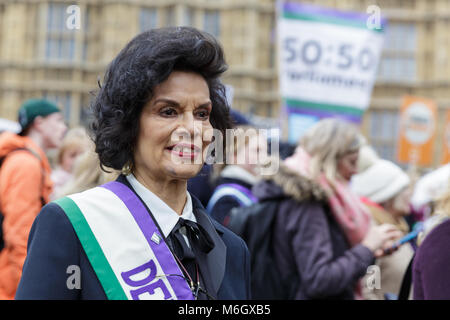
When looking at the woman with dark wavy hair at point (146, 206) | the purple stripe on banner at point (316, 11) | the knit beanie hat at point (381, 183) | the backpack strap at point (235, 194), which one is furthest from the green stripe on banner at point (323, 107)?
the woman with dark wavy hair at point (146, 206)

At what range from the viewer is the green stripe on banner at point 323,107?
618 cm

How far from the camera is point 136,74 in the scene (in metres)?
1.56

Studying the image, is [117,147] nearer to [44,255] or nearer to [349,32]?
[44,255]

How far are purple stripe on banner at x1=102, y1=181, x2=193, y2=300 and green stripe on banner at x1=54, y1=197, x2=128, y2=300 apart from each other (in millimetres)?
113

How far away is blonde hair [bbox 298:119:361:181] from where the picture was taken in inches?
130

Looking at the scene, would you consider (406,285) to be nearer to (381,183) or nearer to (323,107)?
(381,183)

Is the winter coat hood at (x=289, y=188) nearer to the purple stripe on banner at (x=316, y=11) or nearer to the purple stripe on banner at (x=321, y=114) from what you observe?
the purple stripe on banner at (x=321, y=114)

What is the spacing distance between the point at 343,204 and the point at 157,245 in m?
1.87

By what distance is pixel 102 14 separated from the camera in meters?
18.8
